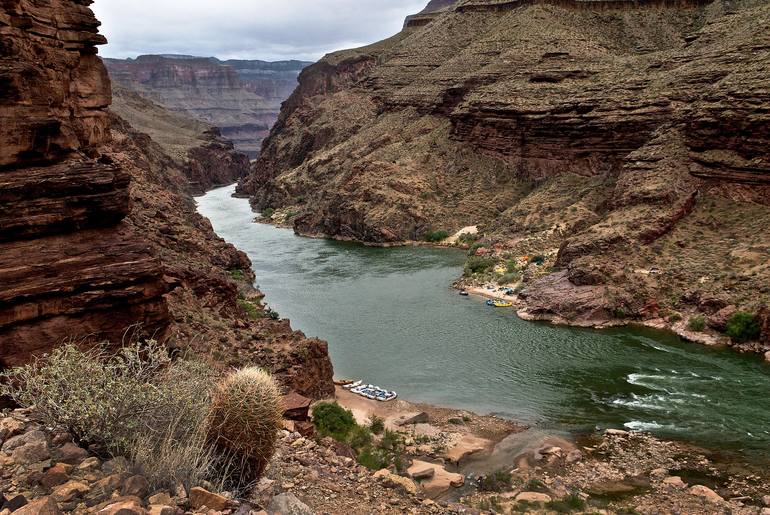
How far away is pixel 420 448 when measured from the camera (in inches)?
882

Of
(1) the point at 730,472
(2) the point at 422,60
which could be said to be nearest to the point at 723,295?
(1) the point at 730,472

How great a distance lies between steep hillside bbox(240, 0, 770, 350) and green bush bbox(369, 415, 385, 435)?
18.0m

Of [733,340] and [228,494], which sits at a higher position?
[228,494]

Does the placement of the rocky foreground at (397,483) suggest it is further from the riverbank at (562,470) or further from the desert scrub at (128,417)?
the desert scrub at (128,417)

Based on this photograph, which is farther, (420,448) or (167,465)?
(420,448)

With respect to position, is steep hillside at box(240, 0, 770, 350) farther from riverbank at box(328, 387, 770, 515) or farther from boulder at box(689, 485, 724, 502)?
boulder at box(689, 485, 724, 502)

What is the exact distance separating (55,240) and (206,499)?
29.8 feet

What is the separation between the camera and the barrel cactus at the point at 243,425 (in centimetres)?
997

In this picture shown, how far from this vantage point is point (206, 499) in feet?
26.9

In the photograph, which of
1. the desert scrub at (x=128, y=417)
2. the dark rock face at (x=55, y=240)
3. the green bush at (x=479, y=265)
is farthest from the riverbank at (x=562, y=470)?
the green bush at (x=479, y=265)

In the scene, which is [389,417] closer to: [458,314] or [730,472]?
[730,472]

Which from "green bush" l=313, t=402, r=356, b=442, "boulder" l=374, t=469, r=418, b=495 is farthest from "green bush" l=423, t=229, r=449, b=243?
"boulder" l=374, t=469, r=418, b=495

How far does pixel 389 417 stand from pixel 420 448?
334 cm

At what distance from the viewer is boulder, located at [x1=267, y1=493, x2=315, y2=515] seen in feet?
31.2
